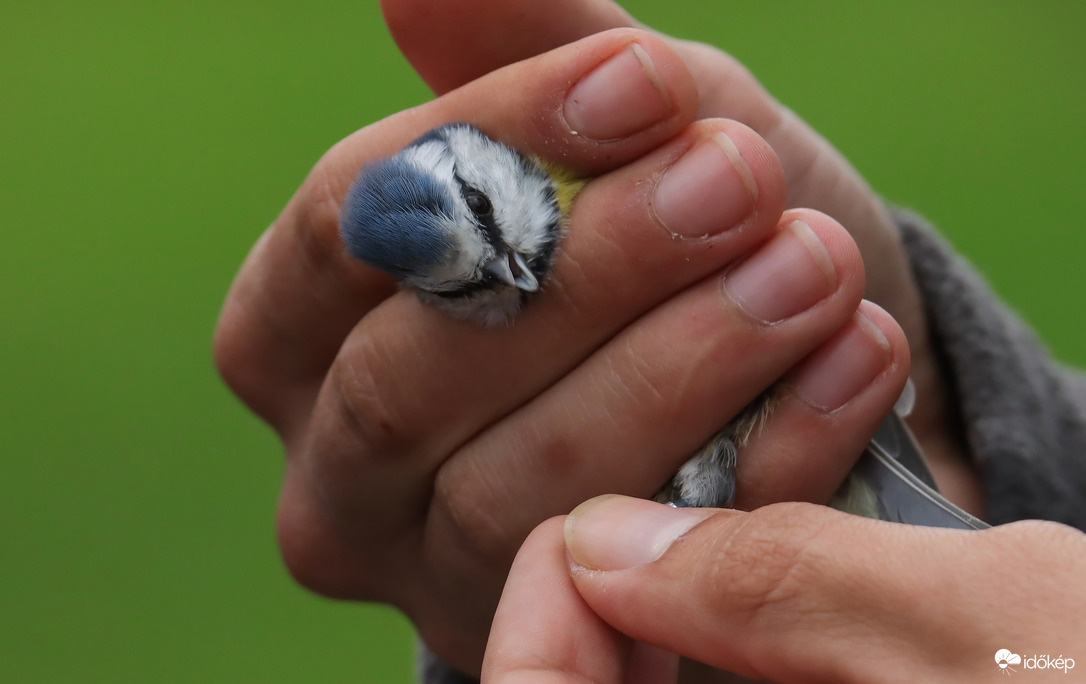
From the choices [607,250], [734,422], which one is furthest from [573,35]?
[734,422]

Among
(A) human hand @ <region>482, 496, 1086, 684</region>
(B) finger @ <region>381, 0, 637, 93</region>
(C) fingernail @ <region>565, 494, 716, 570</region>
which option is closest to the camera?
(A) human hand @ <region>482, 496, 1086, 684</region>

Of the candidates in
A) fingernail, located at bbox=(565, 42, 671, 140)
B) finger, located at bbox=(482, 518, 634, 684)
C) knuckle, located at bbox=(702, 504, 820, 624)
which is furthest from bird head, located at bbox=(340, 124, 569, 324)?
knuckle, located at bbox=(702, 504, 820, 624)

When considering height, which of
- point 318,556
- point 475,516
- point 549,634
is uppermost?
point 549,634

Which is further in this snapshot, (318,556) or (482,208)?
(318,556)

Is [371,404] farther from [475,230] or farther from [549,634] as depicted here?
[549,634]

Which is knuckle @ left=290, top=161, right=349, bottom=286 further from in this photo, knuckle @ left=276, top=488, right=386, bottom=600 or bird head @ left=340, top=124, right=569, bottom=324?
knuckle @ left=276, top=488, right=386, bottom=600

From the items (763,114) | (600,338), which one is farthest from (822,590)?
(763,114)

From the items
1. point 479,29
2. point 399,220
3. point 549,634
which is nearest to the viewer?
point 549,634
